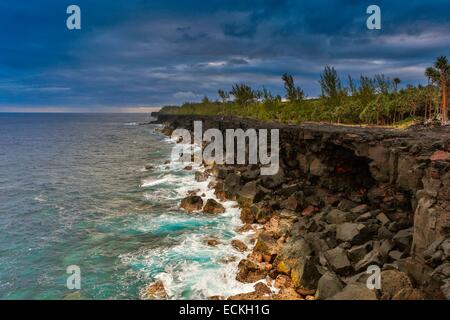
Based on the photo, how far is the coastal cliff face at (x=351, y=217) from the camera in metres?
13.3

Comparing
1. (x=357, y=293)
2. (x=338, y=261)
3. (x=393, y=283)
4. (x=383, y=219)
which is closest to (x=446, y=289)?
(x=393, y=283)

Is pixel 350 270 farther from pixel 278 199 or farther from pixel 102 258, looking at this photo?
pixel 102 258

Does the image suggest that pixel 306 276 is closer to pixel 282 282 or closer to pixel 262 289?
pixel 282 282

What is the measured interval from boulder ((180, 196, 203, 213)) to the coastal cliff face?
330 cm

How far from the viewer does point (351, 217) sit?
22.1 metres

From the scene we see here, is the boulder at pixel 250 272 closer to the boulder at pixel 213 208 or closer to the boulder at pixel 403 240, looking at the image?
A: the boulder at pixel 403 240

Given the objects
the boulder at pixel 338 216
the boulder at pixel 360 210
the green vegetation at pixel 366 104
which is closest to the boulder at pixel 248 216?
the boulder at pixel 338 216

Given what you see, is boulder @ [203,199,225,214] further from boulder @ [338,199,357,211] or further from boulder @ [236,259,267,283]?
boulder @ [236,259,267,283]

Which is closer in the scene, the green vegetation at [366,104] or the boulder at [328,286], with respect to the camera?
the boulder at [328,286]

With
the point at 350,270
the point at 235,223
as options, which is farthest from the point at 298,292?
A: the point at 235,223

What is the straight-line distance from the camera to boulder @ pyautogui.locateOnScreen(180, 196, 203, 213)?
30203 mm

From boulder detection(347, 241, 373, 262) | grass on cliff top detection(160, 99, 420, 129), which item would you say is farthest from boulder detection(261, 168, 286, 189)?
grass on cliff top detection(160, 99, 420, 129)

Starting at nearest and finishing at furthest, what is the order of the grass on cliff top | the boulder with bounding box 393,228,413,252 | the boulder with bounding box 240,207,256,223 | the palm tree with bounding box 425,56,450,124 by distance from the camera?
the boulder with bounding box 393,228,413,252, the boulder with bounding box 240,207,256,223, the palm tree with bounding box 425,56,450,124, the grass on cliff top

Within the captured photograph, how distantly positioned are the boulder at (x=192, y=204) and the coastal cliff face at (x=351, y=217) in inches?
130
